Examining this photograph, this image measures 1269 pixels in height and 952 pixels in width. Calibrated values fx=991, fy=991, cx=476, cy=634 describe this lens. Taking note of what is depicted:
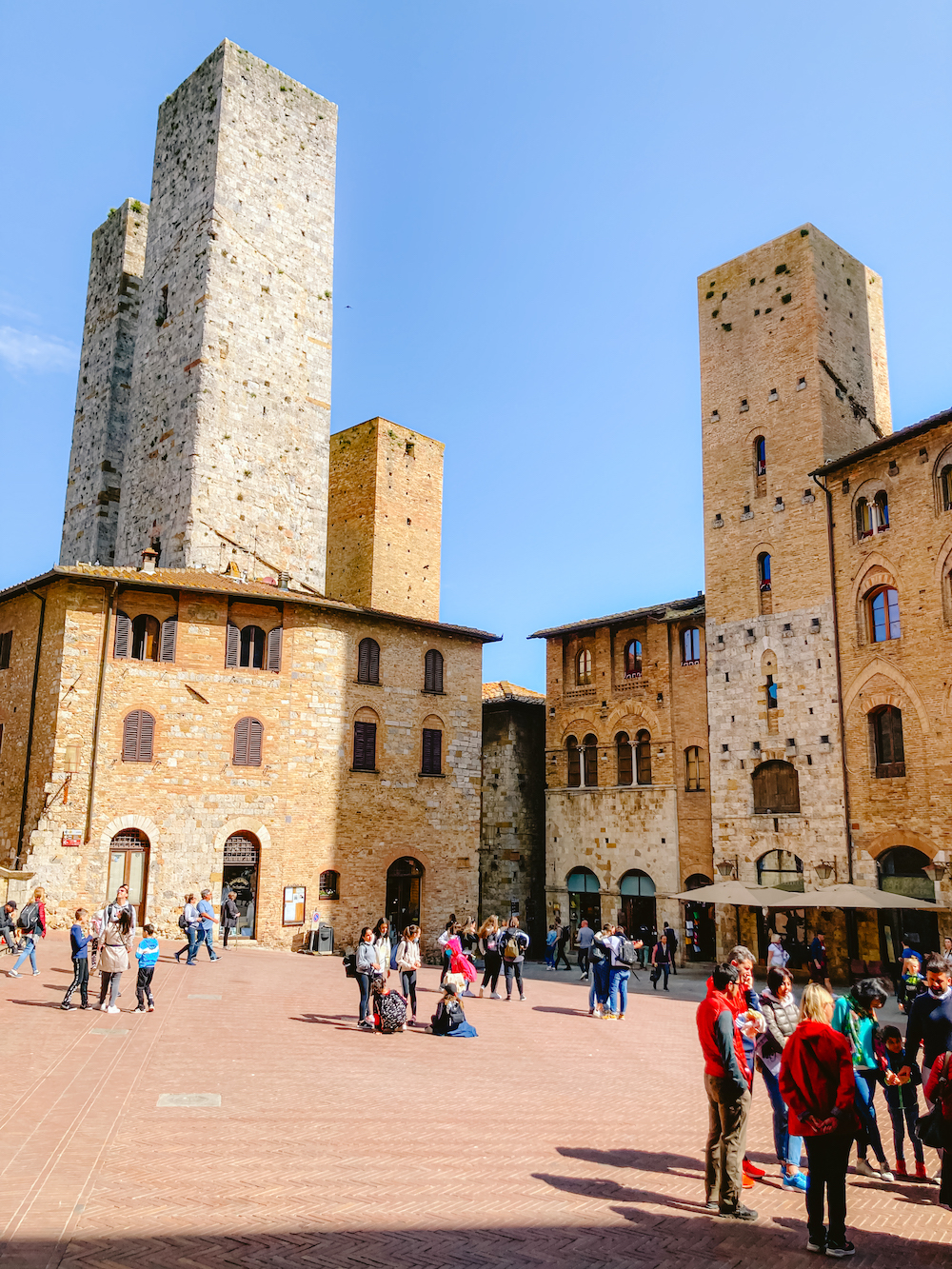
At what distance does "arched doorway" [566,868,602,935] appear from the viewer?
33.9 meters

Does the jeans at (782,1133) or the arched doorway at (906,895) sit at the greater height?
the arched doorway at (906,895)

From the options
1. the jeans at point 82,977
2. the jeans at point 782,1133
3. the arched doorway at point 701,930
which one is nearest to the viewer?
the jeans at point 782,1133

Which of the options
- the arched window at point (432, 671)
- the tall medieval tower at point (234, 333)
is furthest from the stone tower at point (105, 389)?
the arched window at point (432, 671)

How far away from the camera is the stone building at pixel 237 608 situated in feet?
85.6

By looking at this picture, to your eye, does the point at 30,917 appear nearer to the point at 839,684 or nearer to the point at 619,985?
the point at 619,985

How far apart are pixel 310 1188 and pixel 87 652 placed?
20.6 metres

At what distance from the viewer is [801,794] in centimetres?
2773

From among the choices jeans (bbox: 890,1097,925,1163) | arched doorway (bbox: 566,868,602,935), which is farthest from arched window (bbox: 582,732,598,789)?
jeans (bbox: 890,1097,925,1163)

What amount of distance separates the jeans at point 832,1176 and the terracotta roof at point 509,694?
3031 cm

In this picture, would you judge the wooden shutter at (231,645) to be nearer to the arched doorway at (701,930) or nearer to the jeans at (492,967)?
the jeans at (492,967)

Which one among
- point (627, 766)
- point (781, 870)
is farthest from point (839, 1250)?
point (627, 766)

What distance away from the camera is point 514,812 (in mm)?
36469

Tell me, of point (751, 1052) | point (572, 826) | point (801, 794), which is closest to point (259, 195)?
point (572, 826)

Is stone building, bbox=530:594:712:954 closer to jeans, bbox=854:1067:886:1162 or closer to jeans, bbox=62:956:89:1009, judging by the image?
jeans, bbox=62:956:89:1009
